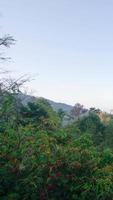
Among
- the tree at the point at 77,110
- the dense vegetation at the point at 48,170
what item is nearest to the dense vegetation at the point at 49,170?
the dense vegetation at the point at 48,170

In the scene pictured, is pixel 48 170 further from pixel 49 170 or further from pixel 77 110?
pixel 77 110

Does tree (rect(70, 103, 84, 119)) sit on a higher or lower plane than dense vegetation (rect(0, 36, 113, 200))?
higher

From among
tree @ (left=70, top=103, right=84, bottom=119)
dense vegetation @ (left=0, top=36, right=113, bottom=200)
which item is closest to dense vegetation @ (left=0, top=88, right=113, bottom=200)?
dense vegetation @ (left=0, top=36, right=113, bottom=200)

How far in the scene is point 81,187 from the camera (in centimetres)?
1071

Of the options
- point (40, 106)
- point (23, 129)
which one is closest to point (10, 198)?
point (23, 129)

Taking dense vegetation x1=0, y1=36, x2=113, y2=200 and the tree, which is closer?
dense vegetation x1=0, y1=36, x2=113, y2=200

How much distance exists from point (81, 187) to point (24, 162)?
5.07ft

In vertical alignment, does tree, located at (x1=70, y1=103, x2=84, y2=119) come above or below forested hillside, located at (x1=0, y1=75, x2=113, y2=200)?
above

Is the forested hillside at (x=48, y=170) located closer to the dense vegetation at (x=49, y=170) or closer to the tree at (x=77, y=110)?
the dense vegetation at (x=49, y=170)

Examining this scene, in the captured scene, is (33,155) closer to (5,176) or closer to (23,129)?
(5,176)

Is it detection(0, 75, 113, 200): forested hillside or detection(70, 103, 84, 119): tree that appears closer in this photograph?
detection(0, 75, 113, 200): forested hillside

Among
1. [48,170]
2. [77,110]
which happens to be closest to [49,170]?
[48,170]

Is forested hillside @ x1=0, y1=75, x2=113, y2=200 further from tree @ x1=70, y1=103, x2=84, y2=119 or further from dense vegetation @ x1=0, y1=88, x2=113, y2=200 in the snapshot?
tree @ x1=70, y1=103, x2=84, y2=119

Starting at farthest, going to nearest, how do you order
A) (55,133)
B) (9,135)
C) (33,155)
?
1. (55,133)
2. (9,135)
3. (33,155)
